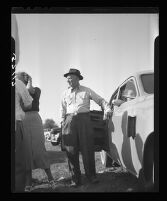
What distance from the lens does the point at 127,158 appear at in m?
5.11

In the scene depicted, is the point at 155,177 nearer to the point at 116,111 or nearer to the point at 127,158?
the point at 127,158

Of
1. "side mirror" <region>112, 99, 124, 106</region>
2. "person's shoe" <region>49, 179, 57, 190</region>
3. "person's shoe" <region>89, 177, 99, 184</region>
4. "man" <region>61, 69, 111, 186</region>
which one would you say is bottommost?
"person's shoe" <region>49, 179, 57, 190</region>

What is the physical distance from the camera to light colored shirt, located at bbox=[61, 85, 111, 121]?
17.5 ft

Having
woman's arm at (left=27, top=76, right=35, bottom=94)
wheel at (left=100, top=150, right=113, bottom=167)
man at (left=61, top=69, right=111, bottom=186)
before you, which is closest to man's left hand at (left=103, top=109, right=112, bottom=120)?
man at (left=61, top=69, right=111, bottom=186)

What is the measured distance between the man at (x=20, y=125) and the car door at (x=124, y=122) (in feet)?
4.06

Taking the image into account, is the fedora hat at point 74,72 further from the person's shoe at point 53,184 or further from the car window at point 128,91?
the person's shoe at point 53,184

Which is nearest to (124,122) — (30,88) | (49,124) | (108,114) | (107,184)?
(108,114)

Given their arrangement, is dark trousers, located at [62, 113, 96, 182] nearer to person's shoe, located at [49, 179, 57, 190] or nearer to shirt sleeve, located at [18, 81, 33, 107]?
person's shoe, located at [49, 179, 57, 190]

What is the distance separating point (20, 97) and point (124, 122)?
1.48 m

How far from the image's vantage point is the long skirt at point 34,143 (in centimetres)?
534

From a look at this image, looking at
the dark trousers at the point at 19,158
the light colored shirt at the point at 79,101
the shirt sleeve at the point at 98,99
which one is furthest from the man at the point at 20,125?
the shirt sleeve at the point at 98,99

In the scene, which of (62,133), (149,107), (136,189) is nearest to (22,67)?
(62,133)

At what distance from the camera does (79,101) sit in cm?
536

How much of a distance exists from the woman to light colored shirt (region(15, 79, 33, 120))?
0.06 metres
